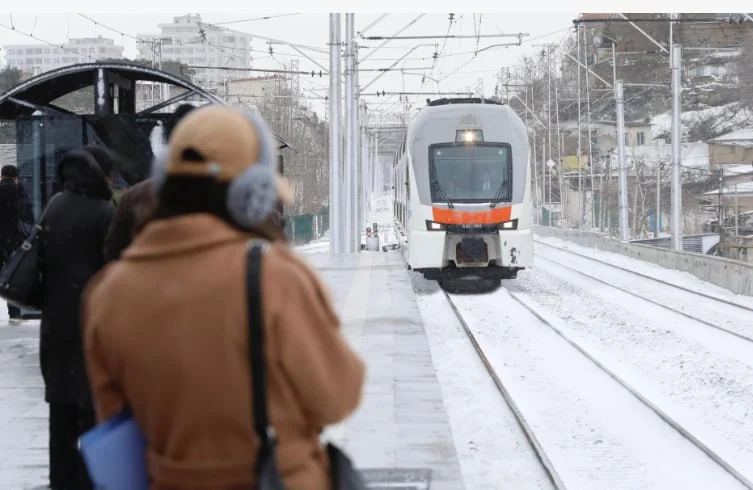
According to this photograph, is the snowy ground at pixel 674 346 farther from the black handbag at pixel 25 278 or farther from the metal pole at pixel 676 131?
the black handbag at pixel 25 278

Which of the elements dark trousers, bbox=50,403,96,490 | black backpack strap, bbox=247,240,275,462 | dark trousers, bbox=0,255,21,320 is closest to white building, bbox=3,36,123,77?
dark trousers, bbox=0,255,21,320

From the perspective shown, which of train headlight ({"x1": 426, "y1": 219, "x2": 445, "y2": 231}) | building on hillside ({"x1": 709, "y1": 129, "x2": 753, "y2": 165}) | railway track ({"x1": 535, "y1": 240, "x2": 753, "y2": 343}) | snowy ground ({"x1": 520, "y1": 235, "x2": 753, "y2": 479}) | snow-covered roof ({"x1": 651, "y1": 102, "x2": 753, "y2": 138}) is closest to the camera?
snowy ground ({"x1": 520, "y1": 235, "x2": 753, "y2": 479})

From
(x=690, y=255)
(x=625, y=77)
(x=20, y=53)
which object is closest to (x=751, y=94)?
(x=625, y=77)

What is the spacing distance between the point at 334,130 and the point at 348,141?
6.97 ft

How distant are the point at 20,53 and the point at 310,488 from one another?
156 m

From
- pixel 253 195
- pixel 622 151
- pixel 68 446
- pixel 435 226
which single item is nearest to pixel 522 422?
pixel 68 446

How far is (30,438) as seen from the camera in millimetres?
6824

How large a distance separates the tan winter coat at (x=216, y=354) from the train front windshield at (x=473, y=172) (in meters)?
17.0

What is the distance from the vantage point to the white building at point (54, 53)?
95500 millimetres

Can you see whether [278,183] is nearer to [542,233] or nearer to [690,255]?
[690,255]

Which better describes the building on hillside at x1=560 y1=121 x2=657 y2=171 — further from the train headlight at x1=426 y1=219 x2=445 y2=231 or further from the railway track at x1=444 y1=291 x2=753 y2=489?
the railway track at x1=444 y1=291 x2=753 y2=489

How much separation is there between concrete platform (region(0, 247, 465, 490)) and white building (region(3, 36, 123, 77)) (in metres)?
75.3

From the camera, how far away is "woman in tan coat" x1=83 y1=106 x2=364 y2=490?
2371 mm

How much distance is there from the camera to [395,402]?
329 inches
